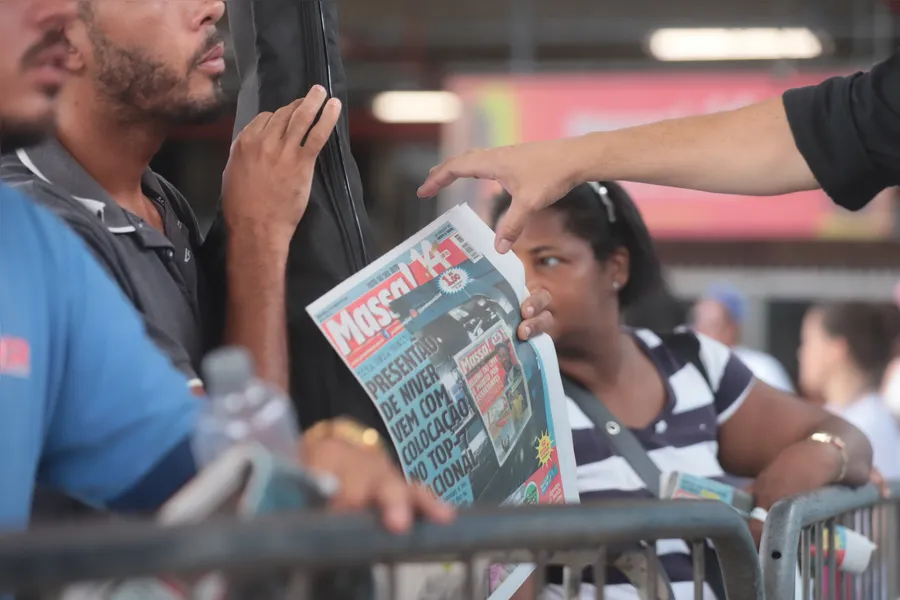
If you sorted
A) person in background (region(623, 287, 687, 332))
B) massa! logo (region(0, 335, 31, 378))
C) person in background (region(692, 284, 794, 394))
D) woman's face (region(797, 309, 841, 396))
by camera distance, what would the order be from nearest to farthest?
massa! logo (region(0, 335, 31, 378)) < person in background (region(623, 287, 687, 332)) < woman's face (region(797, 309, 841, 396)) < person in background (region(692, 284, 794, 394))

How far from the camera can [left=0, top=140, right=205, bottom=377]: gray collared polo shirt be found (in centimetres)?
149

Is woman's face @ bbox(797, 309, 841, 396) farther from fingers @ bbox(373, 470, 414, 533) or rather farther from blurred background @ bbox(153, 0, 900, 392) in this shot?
fingers @ bbox(373, 470, 414, 533)

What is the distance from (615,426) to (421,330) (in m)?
0.87

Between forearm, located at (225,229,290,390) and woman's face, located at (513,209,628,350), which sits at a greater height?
forearm, located at (225,229,290,390)

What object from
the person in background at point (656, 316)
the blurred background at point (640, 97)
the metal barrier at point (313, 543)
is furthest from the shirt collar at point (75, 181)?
the blurred background at point (640, 97)

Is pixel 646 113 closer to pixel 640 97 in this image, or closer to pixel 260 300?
pixel 640 97

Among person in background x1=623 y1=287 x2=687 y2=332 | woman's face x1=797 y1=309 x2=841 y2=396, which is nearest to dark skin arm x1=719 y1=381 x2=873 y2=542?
person in background x1=623 y1=287 x2=687 y2=332

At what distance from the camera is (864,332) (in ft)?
16.3

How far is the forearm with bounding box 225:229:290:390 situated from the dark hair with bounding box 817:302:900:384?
147 inches

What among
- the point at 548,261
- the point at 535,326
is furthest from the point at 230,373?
the point at 548,261

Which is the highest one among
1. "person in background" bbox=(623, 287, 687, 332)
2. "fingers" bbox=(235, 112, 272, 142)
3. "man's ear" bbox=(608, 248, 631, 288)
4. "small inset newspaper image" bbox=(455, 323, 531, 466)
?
"fingers" bbox=(235, 112, 272, 142)

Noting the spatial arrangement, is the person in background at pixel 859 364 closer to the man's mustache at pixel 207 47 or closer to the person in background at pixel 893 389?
the person in background at pixel 893 389

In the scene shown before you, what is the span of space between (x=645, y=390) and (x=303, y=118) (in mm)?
1129

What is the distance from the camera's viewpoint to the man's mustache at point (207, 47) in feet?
5.45
